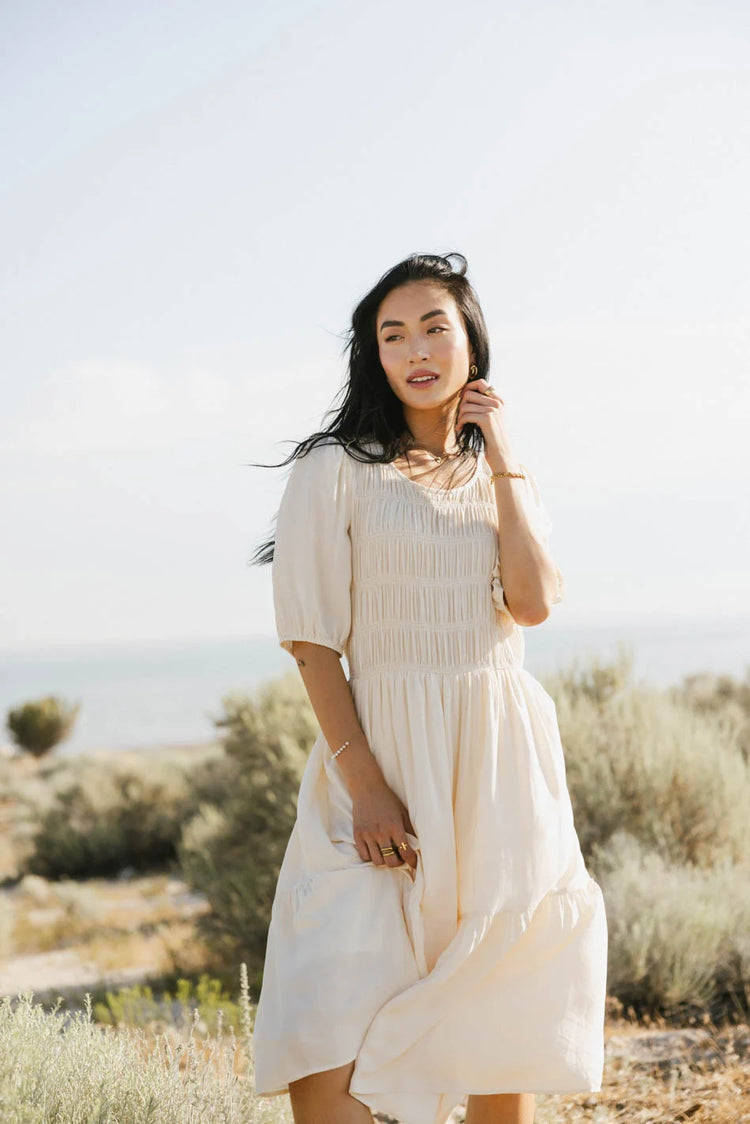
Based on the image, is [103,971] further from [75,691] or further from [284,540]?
[75,691]

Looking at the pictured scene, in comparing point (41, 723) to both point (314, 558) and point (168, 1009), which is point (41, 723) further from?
point (314, 558)

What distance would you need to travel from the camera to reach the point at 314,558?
243 cm

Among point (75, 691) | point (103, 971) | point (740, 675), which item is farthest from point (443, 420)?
point (75, 691)

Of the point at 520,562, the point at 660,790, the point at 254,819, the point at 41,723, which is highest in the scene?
the point at 520,562

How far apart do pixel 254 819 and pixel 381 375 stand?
500cm

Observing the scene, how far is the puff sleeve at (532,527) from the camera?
2539mm

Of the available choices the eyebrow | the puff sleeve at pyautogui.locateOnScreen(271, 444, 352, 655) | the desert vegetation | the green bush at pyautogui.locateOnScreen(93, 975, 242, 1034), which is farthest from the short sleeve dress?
the green bush at pyautogui.locateOnScreen(93, 975, 242, 1034)

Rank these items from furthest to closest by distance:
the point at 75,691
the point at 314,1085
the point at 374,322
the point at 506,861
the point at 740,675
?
the point at 75,691, the point at 740,675, the point at 374,322, the point at 506,861, the point at 314,1085

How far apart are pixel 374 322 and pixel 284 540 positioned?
65 cm

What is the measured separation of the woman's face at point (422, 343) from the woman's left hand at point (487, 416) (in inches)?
1.7

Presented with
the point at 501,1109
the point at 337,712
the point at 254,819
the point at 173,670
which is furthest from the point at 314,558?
the point at 173,670

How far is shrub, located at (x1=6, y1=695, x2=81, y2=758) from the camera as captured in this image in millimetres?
23094

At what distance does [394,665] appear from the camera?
2.46 meters

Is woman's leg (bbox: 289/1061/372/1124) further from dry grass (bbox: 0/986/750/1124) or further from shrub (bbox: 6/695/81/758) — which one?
shrub (bbox: 6/695/81/758)
